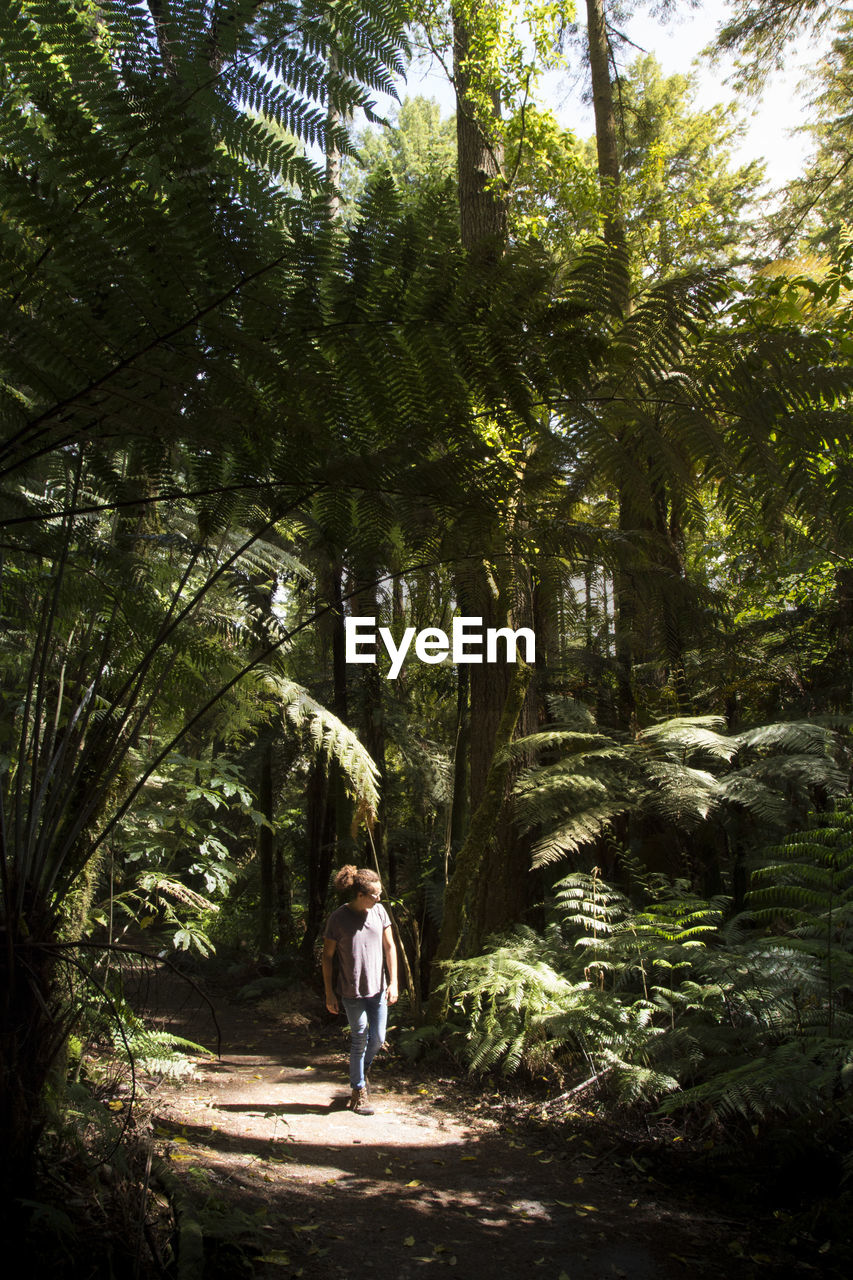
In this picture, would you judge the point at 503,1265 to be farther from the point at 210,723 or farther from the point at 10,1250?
the point at 210,723

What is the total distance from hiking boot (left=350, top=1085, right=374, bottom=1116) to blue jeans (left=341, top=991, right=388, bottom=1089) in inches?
1.3

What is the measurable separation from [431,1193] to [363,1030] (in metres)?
1.35

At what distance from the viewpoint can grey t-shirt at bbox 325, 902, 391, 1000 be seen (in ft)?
16.5

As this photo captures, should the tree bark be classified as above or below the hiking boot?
above

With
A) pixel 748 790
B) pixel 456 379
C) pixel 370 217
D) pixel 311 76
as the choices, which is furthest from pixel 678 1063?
pixel 311 76

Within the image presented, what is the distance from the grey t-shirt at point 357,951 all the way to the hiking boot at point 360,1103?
0.52m

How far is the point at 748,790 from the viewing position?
18.7 ft

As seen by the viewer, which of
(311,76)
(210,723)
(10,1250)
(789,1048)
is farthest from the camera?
(210,723)

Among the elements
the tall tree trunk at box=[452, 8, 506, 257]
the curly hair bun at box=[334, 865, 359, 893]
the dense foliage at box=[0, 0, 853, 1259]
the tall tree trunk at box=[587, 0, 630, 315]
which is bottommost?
the curly hair bun at box=[334, 865, 359, 893]

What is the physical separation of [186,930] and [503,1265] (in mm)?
3101

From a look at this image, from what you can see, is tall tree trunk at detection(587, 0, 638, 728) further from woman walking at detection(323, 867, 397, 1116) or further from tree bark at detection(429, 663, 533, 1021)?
woman walking at detection(323, 867, 397, 1116)

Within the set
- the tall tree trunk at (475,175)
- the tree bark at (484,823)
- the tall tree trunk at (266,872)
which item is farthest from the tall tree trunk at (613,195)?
the tall tree trunk at (266,872)

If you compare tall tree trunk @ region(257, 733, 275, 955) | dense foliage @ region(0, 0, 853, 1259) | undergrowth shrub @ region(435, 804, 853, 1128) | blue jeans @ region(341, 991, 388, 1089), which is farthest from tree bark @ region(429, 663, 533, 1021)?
tall tree trunk @ region(257, 733, 275, 955)

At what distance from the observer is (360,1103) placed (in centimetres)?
488
